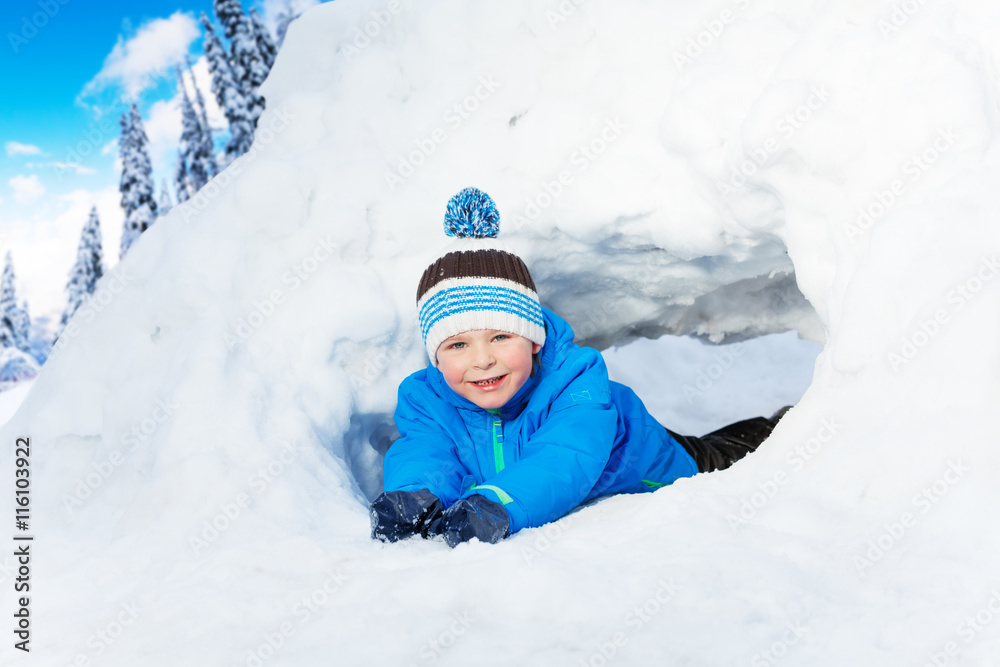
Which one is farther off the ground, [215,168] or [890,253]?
[215,168]

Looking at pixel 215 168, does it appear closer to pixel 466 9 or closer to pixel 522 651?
pixel 466 9

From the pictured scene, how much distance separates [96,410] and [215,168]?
15858 millimetres

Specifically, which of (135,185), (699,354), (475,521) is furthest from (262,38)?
(475,521)

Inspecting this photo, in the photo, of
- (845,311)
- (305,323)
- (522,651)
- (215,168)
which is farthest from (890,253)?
(215,168)

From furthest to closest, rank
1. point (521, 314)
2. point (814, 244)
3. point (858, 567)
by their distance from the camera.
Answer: point (521, 314), point (814, 244), point (858, 567)

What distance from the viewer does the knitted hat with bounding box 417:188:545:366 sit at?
6.81 feet

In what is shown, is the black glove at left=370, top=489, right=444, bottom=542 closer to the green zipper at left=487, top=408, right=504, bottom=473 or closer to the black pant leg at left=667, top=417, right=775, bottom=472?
the green zipper at left=487, top=408, right=504, bottom=473

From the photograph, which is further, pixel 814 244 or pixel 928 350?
pixel 814 244

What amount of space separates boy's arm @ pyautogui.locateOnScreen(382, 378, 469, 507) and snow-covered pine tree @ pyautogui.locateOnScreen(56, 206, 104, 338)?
1823 centimetres

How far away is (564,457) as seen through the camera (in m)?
1.82

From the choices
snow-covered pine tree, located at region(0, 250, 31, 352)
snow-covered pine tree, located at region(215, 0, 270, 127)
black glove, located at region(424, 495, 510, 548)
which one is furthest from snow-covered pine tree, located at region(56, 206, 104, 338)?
black glove, located at region(424, 495, 510, 548)

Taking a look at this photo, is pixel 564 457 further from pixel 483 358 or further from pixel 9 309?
pixel 9 309

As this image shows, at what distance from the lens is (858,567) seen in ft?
3.96

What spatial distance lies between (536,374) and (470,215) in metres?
0.58
